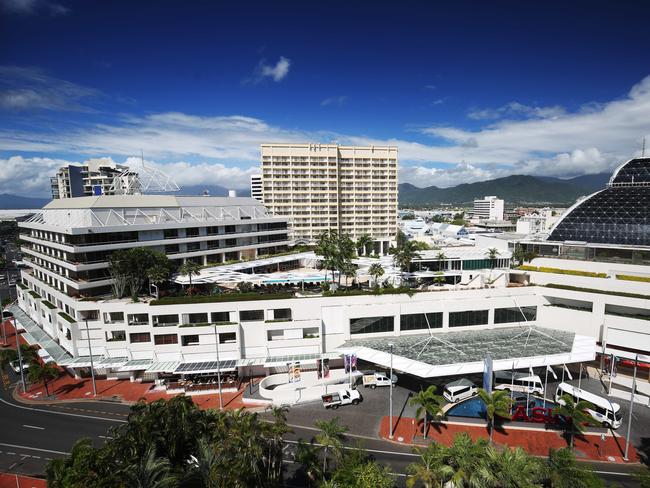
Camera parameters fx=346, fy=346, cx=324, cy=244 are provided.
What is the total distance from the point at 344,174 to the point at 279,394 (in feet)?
337

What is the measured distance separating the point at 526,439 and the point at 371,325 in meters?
24.3

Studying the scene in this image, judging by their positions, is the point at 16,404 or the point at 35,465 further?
the point at 16,404

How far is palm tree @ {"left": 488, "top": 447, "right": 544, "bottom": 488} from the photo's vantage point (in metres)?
24.4

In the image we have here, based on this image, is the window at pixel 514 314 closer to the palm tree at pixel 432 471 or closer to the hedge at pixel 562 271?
the hedge at pixel 562 271

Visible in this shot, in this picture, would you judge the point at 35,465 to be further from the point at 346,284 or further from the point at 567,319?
the point at 567,319

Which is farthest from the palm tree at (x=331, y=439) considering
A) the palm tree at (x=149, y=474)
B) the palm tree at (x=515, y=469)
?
the palm tree at (x=149, y=474)

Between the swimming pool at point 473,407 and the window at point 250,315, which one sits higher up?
the window at point 250,315

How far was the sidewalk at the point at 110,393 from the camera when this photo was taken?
47.4 m

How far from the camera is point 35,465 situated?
3609 centimetres

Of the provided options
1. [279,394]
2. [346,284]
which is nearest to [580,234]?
[346,284]

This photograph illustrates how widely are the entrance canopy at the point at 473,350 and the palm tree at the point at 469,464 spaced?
563 inches

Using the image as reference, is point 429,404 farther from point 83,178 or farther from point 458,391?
point 83,178

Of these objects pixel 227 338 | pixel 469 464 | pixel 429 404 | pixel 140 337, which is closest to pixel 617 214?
pixel 429 404

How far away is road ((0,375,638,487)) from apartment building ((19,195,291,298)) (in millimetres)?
21328
